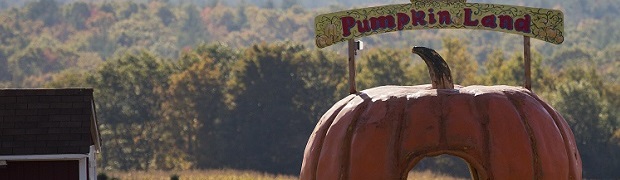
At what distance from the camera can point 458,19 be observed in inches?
653

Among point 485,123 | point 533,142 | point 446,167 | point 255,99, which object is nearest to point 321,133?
point 485,123

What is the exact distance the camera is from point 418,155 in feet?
49.5

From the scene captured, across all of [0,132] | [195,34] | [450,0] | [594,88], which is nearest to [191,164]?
[594,88]

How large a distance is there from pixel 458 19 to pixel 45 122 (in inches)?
402

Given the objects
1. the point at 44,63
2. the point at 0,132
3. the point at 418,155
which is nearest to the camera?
the point at 418,155

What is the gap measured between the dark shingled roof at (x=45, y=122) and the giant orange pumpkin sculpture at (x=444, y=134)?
984 cm

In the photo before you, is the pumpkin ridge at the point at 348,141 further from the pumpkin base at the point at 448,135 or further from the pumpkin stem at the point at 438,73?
the pumpkin stem at the point at 438,73

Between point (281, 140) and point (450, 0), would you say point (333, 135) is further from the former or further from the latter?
point (281, 140)

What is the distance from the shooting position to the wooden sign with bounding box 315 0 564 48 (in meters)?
16.6

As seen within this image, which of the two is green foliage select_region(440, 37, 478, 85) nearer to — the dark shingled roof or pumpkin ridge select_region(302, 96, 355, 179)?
the dark shingled roof

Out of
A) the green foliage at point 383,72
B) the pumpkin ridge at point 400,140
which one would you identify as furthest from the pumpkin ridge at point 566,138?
the green foliage at point 383,72

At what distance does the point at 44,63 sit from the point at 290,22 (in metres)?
55.8

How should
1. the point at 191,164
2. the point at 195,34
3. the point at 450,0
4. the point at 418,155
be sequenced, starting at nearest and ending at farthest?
1. the point at 418,155
2. the point at 450,0
3. the point at 191,164
4. the point at 195,34

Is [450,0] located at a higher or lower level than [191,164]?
higher
